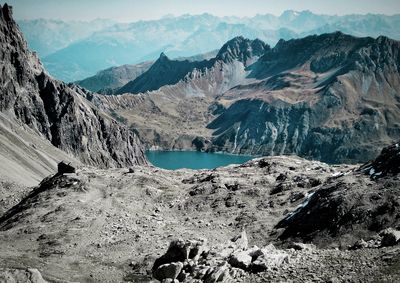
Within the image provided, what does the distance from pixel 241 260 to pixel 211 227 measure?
22.0 metres

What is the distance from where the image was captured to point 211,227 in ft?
196

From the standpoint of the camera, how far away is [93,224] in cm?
5981

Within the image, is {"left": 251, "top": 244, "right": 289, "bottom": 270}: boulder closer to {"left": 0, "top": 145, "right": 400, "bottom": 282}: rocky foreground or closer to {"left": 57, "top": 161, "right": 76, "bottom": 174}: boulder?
{"left": 0, "top": 145, "right": 400, "bottom": 282}: rocky foreground

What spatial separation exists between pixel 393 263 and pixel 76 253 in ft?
108

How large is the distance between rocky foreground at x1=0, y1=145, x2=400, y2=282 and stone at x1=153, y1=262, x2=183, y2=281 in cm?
9

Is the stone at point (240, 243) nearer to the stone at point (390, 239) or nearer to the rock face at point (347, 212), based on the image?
the rock face at point (347, 212)

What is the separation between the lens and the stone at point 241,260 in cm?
3749

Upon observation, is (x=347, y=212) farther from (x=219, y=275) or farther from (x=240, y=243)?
(x=219, y=275)

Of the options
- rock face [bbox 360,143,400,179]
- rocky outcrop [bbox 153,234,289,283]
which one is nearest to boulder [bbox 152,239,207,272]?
rocky outcrop [bbox 153,234,289,283]

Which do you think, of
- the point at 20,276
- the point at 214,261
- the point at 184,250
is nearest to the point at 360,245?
the point at 214,261

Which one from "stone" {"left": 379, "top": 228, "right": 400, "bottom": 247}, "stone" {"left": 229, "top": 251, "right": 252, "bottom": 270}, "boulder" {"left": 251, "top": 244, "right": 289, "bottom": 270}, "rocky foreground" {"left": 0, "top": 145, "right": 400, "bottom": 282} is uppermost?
"stone" {"left": 379, "top": 228, "right": 400, "bottom": 247}

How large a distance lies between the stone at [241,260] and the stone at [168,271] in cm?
521

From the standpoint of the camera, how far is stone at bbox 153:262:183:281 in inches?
1630

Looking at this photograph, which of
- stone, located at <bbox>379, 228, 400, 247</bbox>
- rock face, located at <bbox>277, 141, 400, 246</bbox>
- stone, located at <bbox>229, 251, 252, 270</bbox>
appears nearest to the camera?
stone, located at <bbox>229, 251, 252, 270</bbox>
